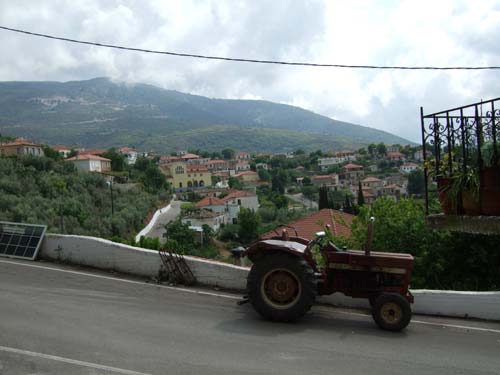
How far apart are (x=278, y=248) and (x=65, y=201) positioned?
35381mm

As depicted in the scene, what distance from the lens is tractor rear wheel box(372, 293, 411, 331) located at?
19.0 ft

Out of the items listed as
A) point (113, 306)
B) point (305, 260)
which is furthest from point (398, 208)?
point (113, 306)

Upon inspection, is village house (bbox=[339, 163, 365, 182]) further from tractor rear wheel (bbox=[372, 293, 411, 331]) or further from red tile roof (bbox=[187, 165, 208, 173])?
tractor rear wheel (bbox=[372, 293, 411, 331])

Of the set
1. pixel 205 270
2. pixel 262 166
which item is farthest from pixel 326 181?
pixel 205 270

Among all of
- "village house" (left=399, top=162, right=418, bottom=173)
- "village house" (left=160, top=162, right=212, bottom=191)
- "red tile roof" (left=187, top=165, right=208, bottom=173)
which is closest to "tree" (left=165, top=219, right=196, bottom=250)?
"village house" (left=160, top=162, right=212, bottom=191)

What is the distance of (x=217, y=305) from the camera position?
22.2ft

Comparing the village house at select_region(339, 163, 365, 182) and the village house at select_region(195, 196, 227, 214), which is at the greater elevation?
the village house at select_region(339, 163, 365, 182)

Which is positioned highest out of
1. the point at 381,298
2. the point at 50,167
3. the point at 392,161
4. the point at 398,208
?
the point at 392,161

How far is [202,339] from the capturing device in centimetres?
541

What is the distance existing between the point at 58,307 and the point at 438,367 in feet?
14.8

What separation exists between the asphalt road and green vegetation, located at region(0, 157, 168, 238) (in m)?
16.2

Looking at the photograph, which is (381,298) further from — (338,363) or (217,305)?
(217,305)

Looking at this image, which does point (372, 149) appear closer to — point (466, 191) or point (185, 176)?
point (185, 176)

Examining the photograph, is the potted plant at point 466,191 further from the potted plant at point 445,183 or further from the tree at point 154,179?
the tree at point 154,179
